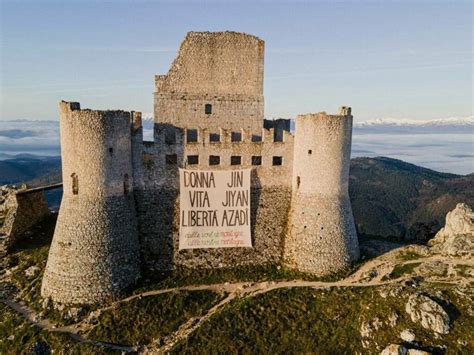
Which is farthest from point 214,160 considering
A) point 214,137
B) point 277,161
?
point 277,161

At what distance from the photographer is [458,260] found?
33750mm

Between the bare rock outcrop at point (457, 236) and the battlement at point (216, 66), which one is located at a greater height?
the battlement at point (216, 66)

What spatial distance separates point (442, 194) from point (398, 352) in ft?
563

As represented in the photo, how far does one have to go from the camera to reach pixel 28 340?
1048 inches

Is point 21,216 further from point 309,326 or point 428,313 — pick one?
point 428,313

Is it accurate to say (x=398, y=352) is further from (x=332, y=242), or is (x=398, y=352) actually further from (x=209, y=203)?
(x=209, y=203)

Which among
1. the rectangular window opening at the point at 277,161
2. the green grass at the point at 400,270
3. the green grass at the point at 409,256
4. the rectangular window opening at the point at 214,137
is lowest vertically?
the green grass at the point at 400,270

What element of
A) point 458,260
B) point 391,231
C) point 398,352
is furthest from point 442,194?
point 398,352

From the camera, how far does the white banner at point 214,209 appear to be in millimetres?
33938

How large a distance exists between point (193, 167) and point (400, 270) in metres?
19.5

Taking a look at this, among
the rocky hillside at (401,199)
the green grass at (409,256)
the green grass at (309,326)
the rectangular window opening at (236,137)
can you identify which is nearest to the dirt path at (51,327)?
the green grass at (309,326)

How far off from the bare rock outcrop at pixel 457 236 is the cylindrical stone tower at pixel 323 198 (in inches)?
351

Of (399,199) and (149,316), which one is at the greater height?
(149,316)

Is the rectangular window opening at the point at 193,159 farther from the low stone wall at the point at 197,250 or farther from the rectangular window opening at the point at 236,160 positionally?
the rectangular window opening at the point at 236,160
